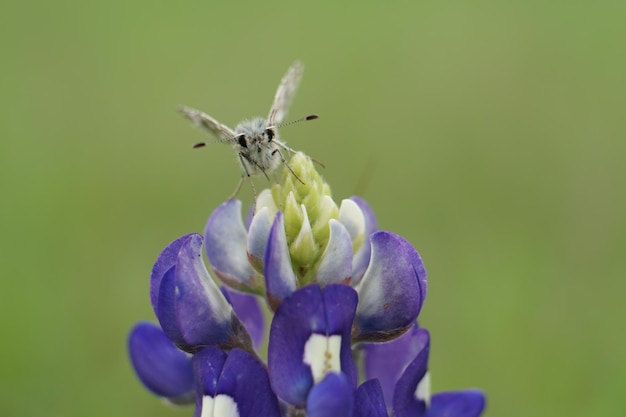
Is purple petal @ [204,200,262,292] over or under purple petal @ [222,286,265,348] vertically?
over

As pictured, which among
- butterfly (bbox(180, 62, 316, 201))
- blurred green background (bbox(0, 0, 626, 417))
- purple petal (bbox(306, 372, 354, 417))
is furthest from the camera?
blurred green background (bbox(0, 0, 626, 417))

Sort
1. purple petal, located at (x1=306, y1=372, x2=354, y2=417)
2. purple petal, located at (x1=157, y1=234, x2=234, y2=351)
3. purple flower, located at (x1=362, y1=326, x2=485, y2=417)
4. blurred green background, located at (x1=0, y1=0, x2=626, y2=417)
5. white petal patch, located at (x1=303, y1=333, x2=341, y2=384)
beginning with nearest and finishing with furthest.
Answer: purple petal, located at (x1=306, y1=372, x2=354, y2=417), white petal patch, located at (x1=303, y1=333, x2=341, y2=384), purple petal, located at (x1=157, y1=234, x2=234, y2=351), purple flower, located at (x1=362, y1=326, x2=485, y2=417), blurred green background, located at (x1=0, y1=0, x2=626, y2=417)

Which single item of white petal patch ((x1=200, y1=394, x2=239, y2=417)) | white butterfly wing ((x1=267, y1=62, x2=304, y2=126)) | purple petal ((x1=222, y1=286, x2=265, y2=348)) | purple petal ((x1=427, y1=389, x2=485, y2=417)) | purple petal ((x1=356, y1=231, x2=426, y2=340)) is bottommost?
purple petal ((x1=427, y1=389, x2=485, y2=417))

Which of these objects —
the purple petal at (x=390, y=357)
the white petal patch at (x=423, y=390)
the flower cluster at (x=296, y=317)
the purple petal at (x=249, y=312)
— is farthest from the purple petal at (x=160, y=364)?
the white petal patch at (x=423, y=390)

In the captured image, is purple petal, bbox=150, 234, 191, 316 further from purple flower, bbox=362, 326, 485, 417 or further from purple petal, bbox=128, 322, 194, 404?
purple flower, bbox=362, 326, 485, 417

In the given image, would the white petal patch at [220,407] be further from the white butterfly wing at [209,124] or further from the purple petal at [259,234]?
the white butterfly wing at [209,124]

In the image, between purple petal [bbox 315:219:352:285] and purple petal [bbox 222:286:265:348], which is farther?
purple petal [bbox 222:286:265:348]

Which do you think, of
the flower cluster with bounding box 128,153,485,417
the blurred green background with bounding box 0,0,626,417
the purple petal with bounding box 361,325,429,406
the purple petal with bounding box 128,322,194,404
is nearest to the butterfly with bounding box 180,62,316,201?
the flower cluster with bounding box 128,153,485,417
